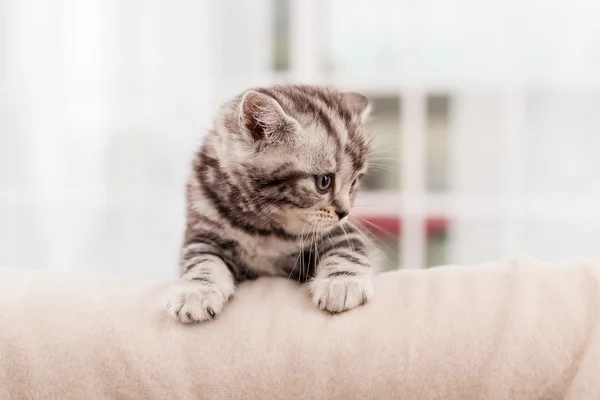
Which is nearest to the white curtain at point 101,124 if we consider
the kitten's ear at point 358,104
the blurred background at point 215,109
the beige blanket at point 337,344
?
the blurred background at point 215,109

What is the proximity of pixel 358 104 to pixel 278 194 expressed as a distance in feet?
1.14

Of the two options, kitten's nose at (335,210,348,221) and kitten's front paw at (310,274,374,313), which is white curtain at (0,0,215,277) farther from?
kitten's front paw at (310,274,374,313)

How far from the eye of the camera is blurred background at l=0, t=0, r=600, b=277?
239 cm

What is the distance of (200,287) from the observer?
1.12 meters

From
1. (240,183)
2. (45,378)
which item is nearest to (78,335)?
(45,378)

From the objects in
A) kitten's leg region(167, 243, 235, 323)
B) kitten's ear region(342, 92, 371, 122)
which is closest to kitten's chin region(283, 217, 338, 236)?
kitten's leg region(167, 243, 235, 323)

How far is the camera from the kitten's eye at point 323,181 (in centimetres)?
124

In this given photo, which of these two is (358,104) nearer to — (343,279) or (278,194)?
(278,194)

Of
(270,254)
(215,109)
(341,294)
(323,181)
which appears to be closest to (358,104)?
(323,181)

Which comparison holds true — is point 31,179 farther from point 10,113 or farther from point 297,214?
point 297,214

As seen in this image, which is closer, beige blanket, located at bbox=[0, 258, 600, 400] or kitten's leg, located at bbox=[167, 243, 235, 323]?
beige blanket, located at bbox=[0, 258, 600, 400]

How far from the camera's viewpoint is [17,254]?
8.20 ft

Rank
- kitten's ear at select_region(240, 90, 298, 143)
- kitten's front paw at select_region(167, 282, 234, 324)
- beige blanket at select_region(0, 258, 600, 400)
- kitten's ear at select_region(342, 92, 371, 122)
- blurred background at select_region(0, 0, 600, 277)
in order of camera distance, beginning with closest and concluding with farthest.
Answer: beige blanket at select_region(0, 258, 600, 400) → kitten's front paw at select_region(167, 282, 234, 324) → kitten's ear at select_region(240, 90, 298, 143) → kitten's ear at select_region(342, 92, 371, 122) → blurred background at select_region(0, 0, 600, 277)

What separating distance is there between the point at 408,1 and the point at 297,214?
5.12 feet
